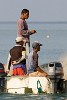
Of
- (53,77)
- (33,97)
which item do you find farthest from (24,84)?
(53,77)

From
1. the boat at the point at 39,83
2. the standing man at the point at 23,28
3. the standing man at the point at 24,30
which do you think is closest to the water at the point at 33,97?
the boat at the point at 39,83

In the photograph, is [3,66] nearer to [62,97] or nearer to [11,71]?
[11,71]

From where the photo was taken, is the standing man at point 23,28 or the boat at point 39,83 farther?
the standing man at point 23,28

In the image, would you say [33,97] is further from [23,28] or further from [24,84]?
[23,28]

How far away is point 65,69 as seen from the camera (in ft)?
80.5

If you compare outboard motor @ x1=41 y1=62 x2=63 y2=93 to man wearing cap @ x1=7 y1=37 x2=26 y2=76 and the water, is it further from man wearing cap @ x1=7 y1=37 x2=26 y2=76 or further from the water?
man wearing cap @ x1=7 y1=37 x2=26 y2=76

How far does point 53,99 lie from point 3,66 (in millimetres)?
2324

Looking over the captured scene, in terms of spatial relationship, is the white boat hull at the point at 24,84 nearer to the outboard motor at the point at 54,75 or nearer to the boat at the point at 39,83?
the boat at the point at 39,83

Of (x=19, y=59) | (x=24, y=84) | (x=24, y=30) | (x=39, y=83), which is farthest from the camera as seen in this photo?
(x=24, y=30)

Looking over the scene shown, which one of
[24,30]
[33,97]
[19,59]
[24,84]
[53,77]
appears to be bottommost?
[33,97]

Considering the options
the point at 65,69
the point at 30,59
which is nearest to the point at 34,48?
the point at 30,59

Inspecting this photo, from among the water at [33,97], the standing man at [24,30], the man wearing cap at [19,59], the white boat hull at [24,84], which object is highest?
the standing man at [24,30]

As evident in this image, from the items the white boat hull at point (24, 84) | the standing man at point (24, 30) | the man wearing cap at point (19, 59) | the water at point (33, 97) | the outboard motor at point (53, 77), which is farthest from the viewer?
the standing man at point (24, 30)
